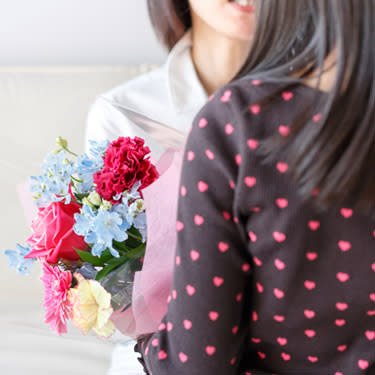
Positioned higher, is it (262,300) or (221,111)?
(221,111)

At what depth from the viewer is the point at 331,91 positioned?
1.56ft

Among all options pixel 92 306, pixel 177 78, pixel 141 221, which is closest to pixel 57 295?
pixel 92 306

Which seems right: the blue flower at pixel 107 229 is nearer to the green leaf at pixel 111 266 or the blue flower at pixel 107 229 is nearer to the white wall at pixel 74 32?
the green leaf at pixel 111 266

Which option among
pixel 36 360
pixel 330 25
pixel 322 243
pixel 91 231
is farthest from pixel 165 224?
pixel 36 360

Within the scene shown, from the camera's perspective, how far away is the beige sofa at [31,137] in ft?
4.62

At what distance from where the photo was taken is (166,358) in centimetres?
62

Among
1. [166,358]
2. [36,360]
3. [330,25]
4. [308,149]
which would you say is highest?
[330,25]

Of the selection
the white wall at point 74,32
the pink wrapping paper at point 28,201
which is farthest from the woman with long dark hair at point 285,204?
the white wall at point 74,32

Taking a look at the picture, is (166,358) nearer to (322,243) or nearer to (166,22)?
(322,243)

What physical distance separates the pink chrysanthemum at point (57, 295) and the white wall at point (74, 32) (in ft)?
3.23

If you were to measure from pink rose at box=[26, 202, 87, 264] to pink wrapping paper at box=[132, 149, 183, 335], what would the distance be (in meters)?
0.12

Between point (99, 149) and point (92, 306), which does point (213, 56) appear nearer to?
point (99, 149)

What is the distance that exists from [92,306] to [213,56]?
822mm

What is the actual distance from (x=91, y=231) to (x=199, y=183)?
0.86 ft
